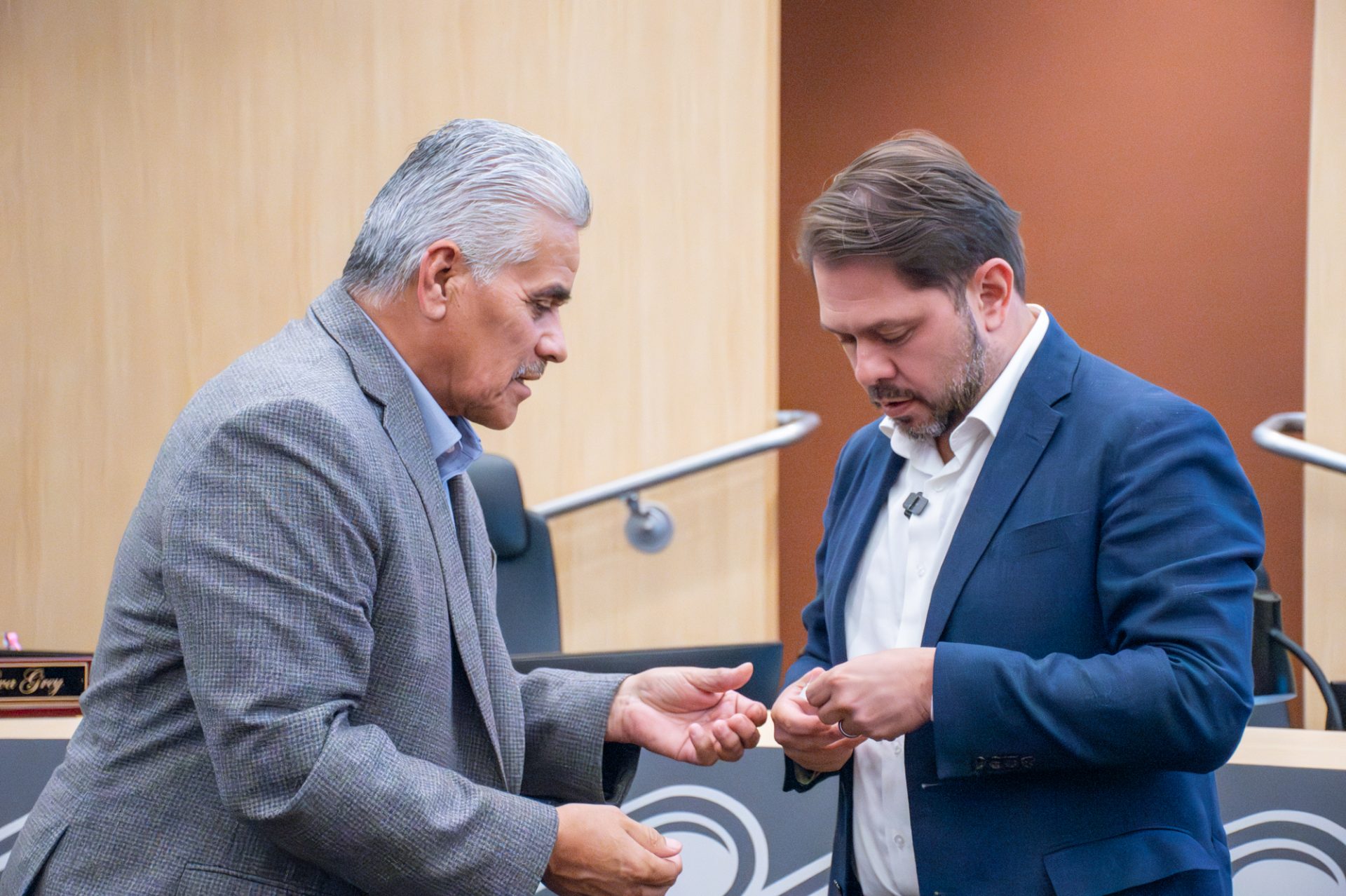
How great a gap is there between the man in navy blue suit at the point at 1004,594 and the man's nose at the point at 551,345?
13.4 inches

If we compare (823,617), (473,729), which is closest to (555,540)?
(823,617)

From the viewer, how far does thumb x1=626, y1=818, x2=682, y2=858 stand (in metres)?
1.18

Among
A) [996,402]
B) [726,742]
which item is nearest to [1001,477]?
[996,402]

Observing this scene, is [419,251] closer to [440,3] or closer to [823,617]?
[823,617]

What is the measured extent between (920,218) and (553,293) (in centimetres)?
43

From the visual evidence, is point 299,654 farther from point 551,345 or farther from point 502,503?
point 502,503

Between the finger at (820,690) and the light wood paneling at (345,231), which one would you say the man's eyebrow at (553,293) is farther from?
the light wood paneling at (345,231)

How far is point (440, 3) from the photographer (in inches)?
134

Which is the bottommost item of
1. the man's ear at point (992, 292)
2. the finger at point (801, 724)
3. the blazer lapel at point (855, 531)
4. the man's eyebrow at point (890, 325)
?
the finger at point (801, 724)

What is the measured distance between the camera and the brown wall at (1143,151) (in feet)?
13.1

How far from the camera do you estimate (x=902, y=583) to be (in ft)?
4.63

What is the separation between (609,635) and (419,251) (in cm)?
234

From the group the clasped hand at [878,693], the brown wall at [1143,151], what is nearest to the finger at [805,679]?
the clasped hand at [878,693]

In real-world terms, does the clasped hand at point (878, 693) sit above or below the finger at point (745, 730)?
above
